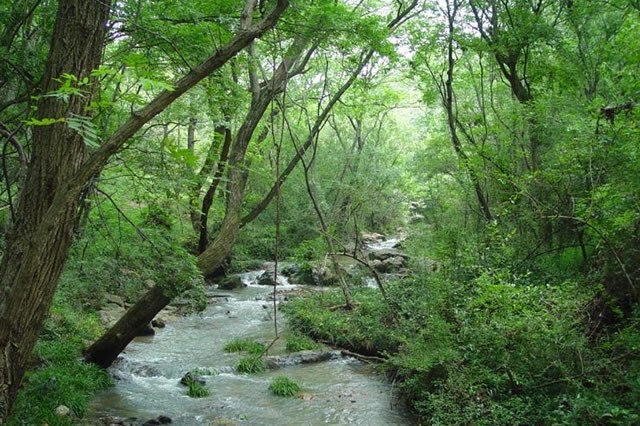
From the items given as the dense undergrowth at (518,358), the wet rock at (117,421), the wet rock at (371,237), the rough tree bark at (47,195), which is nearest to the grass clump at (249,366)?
the dense undergrowth at (518,358)

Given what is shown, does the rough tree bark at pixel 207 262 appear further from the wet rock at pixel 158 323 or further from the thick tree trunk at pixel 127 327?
the wet rock at pixel 158 323

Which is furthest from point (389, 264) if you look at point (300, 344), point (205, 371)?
point (205, 371)

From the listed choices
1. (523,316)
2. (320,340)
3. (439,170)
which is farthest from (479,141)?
(523,316)

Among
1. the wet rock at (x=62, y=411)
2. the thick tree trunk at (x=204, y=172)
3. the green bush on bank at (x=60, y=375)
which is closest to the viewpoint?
the green bush on bank at (x=60, y=375)

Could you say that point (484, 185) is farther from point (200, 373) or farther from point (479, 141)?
point (200, 373)

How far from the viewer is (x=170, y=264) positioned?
605 cm

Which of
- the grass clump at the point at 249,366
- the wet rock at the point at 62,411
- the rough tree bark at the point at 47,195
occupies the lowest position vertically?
the grass clump at the point at 249,366

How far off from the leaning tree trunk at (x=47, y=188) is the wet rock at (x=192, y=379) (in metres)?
4.21

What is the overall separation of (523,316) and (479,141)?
897 centimetres

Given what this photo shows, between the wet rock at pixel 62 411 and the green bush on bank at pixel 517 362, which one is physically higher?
the green bush on bank at pixel 517 362

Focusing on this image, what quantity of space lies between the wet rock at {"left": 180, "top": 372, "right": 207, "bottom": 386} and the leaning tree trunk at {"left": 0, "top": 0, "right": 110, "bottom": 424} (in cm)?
421

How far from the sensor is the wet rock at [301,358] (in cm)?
944

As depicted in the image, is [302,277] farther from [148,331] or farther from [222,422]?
[222,422]

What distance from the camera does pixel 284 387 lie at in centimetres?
789
